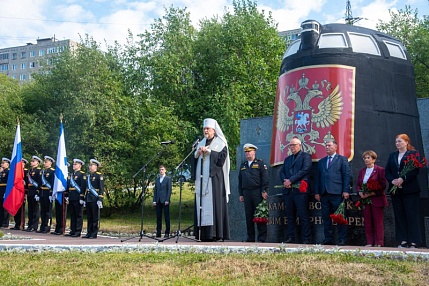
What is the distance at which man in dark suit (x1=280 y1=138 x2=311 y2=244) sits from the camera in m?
9.87

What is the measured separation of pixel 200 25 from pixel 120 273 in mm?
25900

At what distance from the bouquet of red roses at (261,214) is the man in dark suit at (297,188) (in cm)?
69

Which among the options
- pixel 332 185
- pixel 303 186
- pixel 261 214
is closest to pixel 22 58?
pixel 261 214

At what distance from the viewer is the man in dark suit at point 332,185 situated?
951 cm

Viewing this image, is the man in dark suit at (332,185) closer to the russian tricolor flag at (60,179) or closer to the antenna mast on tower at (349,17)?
the russian tricolor flag at (60,179)

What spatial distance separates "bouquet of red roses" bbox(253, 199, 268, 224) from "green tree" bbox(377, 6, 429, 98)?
18.9 metres

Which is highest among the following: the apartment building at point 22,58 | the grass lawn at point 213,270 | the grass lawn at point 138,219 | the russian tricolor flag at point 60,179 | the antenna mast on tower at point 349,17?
the apartment building at point 22,58

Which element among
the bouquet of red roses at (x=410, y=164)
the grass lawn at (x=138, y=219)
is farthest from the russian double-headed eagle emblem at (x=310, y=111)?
the grass lawn at (x=138, y=219)

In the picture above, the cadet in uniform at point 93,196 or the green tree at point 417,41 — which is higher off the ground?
the green tree at point 417,41

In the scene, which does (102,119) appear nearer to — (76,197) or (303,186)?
(76,197)

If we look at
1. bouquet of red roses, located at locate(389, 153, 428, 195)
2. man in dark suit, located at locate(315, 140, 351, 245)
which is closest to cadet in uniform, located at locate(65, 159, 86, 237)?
Answer: man in dark suit, located at locate(315, 140, 351, 245)

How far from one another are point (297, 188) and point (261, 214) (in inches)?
45.2

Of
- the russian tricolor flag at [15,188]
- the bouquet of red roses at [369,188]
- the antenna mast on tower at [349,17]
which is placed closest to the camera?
the bouquet of red roses at [369,188]

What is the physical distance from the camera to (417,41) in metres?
27.9
